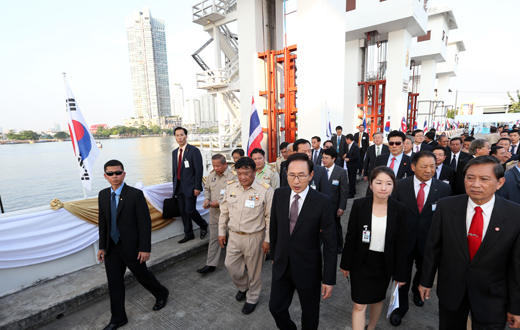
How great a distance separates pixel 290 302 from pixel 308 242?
22.2 inches

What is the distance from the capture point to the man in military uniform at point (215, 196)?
3.57 metres

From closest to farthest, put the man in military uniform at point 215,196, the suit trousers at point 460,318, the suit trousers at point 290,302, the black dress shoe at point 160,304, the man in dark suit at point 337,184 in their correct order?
the suit trousers at point 460,318, the suit trousers at point 290,302, the black dress shoe at point 160,304, the man in military uniform at point 215,196, the man in dark suit at point 337,184

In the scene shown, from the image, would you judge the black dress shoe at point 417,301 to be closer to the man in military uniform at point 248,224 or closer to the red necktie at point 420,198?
the red necktie at point 420,198

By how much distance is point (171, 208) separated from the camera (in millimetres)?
4242

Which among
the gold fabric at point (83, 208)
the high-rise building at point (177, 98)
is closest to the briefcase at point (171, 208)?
the gold fabric at point (83, 208)

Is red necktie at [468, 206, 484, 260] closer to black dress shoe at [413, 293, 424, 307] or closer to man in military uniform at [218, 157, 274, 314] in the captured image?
black dress shoe at [413, 293, 424, 307]

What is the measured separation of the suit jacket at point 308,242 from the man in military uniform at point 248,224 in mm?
515

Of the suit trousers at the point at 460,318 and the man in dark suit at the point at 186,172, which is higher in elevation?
the man in dark suit at the point at 186,172

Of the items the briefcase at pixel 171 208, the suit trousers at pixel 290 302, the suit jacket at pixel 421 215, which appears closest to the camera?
the suit trousers at pixel 290 302

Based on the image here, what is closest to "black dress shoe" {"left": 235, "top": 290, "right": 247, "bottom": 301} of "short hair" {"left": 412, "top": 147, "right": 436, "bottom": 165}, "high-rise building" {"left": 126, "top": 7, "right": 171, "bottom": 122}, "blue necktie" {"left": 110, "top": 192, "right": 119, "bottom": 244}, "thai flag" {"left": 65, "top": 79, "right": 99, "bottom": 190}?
"blue necktie" {"left": 110, "top": 192, "right": 119, "bottom": 244}

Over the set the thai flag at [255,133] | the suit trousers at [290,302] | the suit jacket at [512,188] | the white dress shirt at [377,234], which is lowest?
the suit trousers at [290,302]

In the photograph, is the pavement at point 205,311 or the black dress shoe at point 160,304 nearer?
the pavement at point 205,311

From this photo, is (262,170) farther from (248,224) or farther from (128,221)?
(128,221)

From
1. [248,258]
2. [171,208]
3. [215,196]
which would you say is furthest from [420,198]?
[171,208]
